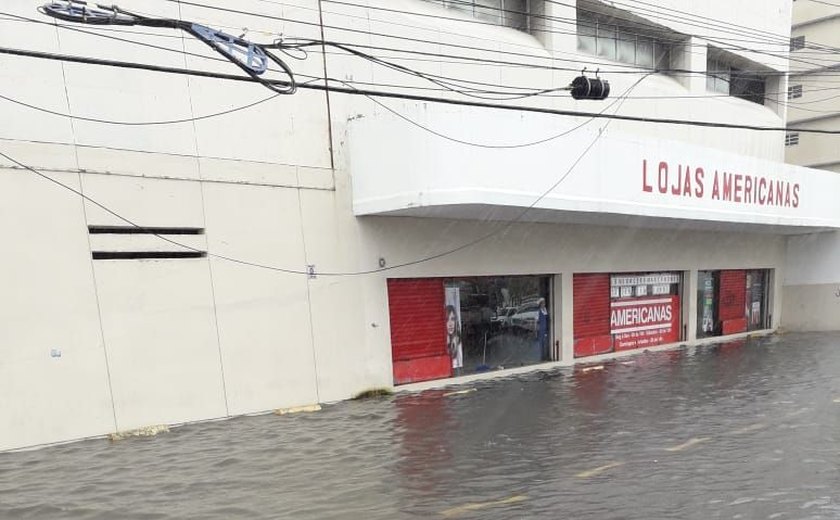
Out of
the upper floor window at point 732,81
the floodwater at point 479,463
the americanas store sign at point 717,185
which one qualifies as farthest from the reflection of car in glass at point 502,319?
the upper floor window at point 732,81

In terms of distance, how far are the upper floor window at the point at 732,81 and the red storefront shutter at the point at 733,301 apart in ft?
20.2

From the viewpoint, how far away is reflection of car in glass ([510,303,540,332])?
12180 mm

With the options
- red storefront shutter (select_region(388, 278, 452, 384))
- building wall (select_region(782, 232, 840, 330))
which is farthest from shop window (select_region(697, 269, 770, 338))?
Answer: red storefront shutter (select_region(388, 278, 452, 384))

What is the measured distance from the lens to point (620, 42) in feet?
48.0

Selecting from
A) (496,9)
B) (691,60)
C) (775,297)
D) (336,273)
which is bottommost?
(775,297)

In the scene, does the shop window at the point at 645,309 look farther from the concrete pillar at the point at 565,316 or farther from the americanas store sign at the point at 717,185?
the americanas store sign at the point at 717,185

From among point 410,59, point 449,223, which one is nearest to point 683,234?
point 449,223

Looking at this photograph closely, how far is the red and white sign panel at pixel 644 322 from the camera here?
558 inches

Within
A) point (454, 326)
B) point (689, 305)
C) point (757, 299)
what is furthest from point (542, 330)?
point (757, 299)

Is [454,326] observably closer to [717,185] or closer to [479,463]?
[479,463]

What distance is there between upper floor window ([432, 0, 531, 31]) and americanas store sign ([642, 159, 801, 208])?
4399 mm

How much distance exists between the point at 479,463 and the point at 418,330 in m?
4.67

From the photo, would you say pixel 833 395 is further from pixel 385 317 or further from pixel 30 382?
pixel 30 382

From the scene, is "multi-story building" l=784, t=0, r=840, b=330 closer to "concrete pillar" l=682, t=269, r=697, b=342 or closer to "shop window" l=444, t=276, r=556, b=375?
"concrete pillar" l=682, t=269, r=697, b=342
